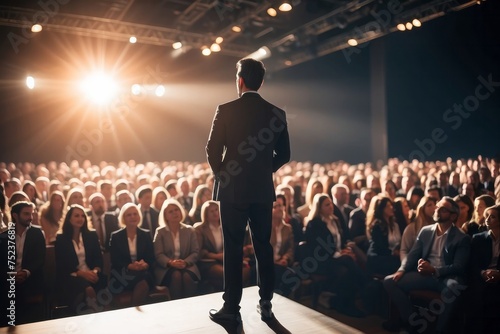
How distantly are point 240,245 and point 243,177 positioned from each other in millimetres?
383

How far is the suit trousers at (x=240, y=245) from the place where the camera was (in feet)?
6.81

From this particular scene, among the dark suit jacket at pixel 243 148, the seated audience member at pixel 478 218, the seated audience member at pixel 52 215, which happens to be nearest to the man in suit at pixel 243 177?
the dark suit jacket at pixel 243 148

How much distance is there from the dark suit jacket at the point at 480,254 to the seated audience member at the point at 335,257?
137cm

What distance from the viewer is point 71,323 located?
2.12 metres

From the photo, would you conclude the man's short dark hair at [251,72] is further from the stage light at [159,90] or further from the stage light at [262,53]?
the stage light at [159,90]

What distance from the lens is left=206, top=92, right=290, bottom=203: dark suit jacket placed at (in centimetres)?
206

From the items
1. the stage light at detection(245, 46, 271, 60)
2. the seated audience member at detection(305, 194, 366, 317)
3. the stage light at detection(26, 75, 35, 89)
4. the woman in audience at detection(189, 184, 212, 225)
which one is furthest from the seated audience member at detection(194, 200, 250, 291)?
the stage light at detection(26, 75, 35, 89)

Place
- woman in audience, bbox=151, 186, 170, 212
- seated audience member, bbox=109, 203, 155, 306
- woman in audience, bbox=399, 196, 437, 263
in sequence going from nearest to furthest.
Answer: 1. seated audience member, bbox=109, 203, 155, 306
2. woman in audience, bbox=399, 196, 437, 263
3. woman in audience, bbox=151, 186, 170, 212

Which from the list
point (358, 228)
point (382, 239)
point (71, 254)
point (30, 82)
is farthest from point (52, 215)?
point (30, 82)

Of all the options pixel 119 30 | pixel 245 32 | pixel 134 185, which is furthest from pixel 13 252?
pixel 245 32

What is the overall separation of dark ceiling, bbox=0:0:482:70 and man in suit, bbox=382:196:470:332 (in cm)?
652

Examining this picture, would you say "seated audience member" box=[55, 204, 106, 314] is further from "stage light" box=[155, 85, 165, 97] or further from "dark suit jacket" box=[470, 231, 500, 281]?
"stage light" box=[155, 85, 165, 97]

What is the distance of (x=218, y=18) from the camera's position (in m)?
11.2

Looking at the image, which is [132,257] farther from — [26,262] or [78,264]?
[26,262]
